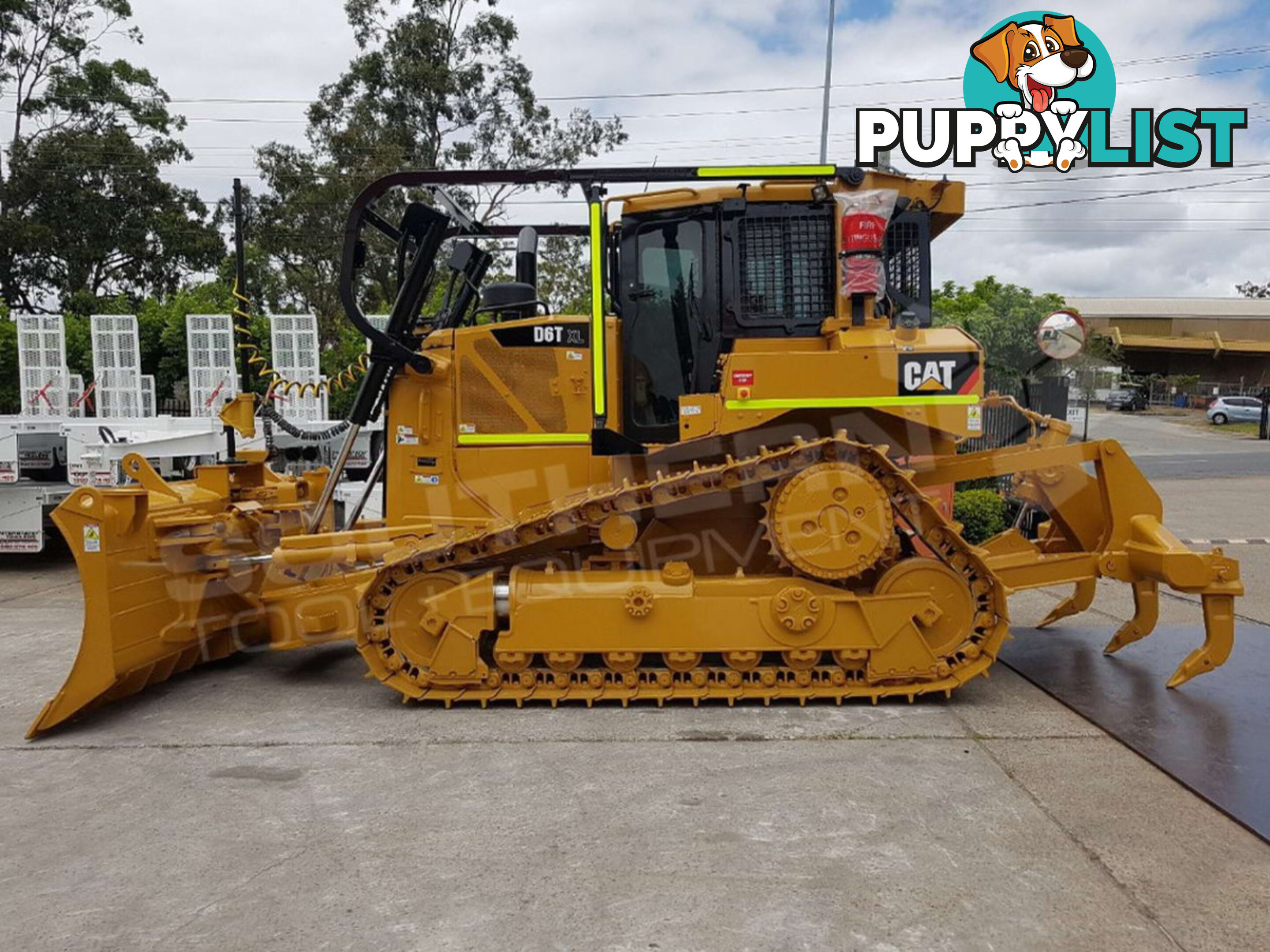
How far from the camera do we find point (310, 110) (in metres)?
27.9

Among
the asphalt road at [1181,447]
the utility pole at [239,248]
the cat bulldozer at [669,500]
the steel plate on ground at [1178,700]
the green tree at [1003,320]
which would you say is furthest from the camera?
the asphalt road at [1181,447]

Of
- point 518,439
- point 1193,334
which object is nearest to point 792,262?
point 518,439

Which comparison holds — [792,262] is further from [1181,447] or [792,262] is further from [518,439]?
[1181,447]

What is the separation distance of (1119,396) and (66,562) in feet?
171

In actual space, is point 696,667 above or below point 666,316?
below

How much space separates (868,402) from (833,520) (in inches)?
28.3

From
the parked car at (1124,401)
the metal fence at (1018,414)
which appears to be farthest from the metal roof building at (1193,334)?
the metal fence at (1018,414)

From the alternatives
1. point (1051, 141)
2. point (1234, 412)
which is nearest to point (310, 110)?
point (1051, 141)

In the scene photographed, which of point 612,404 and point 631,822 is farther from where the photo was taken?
point 612,404

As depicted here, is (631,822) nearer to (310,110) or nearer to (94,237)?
(310,110)

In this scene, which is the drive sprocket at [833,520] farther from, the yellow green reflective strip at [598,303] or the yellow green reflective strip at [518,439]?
the yellow green reflective strip at [518,439]

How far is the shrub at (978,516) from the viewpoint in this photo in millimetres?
10695

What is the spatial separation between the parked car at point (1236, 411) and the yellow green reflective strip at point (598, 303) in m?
40.9

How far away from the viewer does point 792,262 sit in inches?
220
